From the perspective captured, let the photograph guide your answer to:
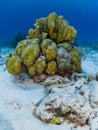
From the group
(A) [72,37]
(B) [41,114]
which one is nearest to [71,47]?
(A) [72,37]

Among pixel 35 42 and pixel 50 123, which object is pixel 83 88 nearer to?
pixel 50 123

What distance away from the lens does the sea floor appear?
4.47 metres

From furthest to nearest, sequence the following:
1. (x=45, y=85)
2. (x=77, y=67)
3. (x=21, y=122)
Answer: (x=77, y=67) < (x=45, y=85) < (x=21, y=122)

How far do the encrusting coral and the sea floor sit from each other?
35 cm

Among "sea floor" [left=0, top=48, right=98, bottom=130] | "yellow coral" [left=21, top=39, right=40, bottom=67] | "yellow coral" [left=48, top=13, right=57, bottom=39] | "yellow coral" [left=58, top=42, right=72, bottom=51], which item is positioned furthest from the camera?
"yellow coral" [left=48, top=13, right=57, bottom=39]

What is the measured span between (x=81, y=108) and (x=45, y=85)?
1.91m

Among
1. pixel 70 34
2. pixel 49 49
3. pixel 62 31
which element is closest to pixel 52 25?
pixel 62 31

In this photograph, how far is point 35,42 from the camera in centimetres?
676

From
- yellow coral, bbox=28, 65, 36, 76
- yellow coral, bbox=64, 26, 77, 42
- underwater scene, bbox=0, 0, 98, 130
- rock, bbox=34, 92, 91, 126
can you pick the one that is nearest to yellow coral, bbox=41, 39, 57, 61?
underwater scene, bbox=0, 0, 98, 130

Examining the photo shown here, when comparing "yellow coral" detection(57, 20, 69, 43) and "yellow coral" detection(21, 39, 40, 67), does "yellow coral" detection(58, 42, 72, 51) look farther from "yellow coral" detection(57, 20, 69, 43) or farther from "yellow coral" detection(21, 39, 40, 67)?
"yellow coral" detection(21, 39, 40, 67)

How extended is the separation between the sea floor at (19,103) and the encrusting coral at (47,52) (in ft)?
1.13

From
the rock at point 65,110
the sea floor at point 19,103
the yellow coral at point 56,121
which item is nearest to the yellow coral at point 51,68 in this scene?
the sea floor at point 19,103

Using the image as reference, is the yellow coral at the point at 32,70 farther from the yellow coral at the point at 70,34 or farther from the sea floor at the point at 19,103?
the yellow coral at the point at 70,34

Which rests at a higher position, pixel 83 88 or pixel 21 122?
pixel 83 88
